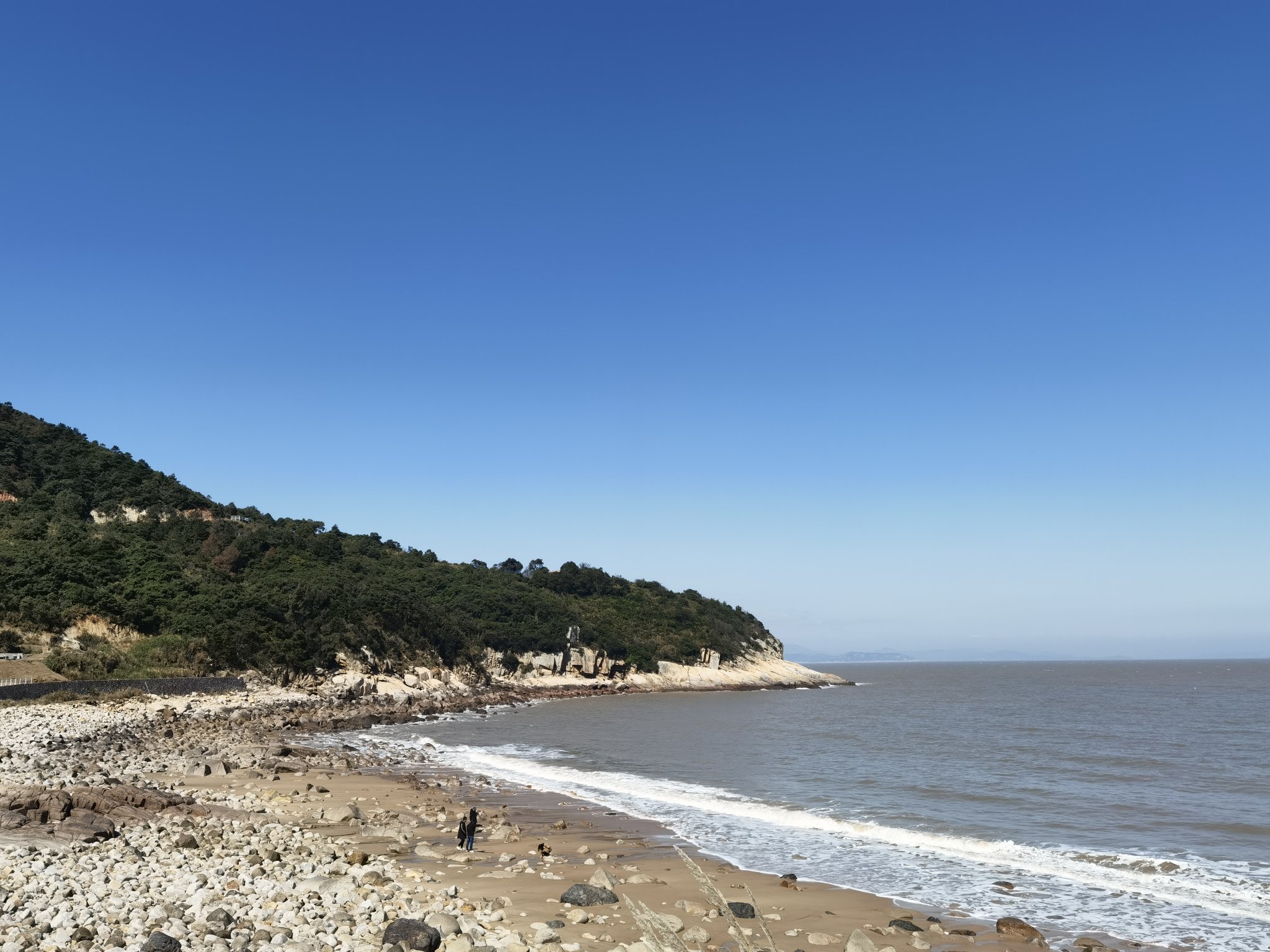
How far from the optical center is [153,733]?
3259 centimetres

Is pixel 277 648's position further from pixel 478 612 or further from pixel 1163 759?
pixel 1163 759

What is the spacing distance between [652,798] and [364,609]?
47.2 m

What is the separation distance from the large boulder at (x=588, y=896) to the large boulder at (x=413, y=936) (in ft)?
9.24

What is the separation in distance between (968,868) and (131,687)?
38194 mm

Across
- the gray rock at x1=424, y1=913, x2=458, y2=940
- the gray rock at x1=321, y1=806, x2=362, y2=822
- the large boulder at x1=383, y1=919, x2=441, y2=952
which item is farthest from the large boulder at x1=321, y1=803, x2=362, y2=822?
the large boulder at x1=383, y1=919, x2=441, y2=952

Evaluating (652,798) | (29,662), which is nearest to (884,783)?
(652,798)

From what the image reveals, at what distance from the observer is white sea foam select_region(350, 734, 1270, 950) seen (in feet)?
47.5

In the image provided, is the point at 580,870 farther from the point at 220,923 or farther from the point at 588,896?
the point at 220,923

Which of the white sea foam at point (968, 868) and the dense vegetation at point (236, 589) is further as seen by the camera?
the dense vegetation at point (236, 589)

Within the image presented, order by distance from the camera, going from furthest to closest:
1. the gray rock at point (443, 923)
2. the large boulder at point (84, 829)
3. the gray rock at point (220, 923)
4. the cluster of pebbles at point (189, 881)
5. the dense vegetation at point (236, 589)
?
the dense vegetation at point (236, 589) → the large boulder at point (84, 829) → the gray rock at point (443, 923) → the gray rock at point (220, 923) → the cluster of pebbles at point (189, 881)

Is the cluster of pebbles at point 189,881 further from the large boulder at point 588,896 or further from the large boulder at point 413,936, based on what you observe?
the large boulder at point 588,896

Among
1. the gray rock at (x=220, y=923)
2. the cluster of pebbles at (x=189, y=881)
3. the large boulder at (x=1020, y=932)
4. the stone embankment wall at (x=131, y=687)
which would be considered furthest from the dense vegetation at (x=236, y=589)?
the large boulder at (x=1020, y=932)

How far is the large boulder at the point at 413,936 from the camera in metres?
10.7

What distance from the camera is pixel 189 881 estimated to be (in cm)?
1251
